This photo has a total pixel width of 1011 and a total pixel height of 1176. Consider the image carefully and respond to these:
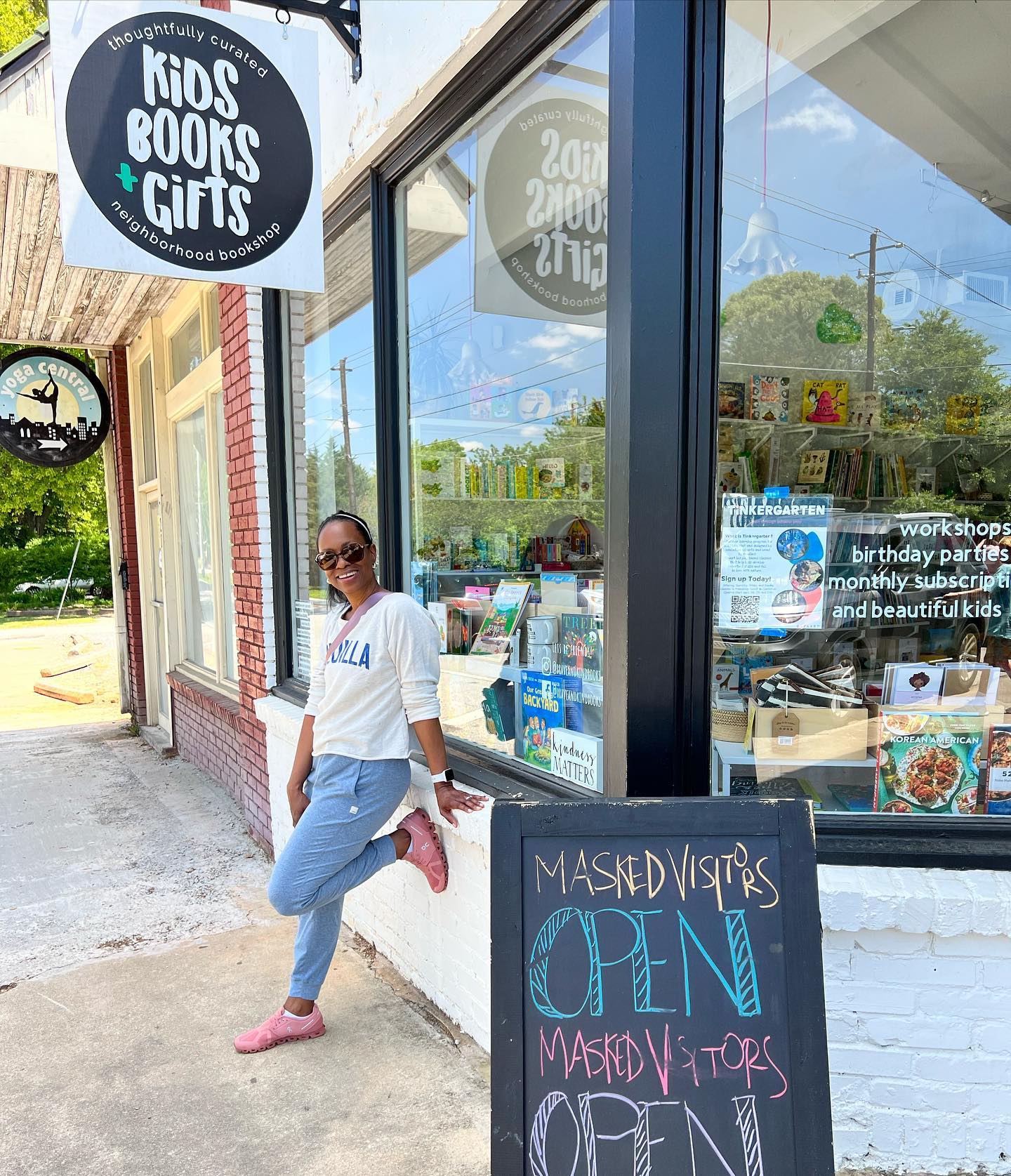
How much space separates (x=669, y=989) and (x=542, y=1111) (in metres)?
0.33

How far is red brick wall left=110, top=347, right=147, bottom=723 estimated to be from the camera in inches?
324

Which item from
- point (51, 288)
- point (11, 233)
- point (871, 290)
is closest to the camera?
point (871, 290)

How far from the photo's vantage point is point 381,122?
331cm

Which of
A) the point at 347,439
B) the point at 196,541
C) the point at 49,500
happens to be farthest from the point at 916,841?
the point at 49,500

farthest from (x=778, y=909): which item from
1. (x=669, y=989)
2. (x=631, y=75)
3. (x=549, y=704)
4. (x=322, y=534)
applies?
(x=631, y=75)

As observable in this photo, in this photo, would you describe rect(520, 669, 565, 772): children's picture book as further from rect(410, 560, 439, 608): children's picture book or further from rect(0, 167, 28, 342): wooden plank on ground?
rect(0, 167, 28, 342): wooden plank on ground

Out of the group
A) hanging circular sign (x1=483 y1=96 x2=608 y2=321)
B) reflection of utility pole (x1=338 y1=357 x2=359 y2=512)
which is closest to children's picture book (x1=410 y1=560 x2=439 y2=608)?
reflection of utility pole (x1=338 y1=357 x2=359 y2=512)

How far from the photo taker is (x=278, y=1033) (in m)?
2.90

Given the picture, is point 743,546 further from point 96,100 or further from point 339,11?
point 339,11

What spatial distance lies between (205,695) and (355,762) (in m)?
3.69

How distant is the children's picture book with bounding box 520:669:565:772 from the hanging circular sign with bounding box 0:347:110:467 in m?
5.58

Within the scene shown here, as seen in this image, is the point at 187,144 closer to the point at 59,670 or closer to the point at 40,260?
the point at 40,260

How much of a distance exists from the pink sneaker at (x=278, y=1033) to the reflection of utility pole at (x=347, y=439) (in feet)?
7.17

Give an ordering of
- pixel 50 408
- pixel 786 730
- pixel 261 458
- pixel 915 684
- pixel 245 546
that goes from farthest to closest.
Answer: pixel 50 408
pixel 245 546
pixel 261 458
pixel 786 730
pixel 915 684
